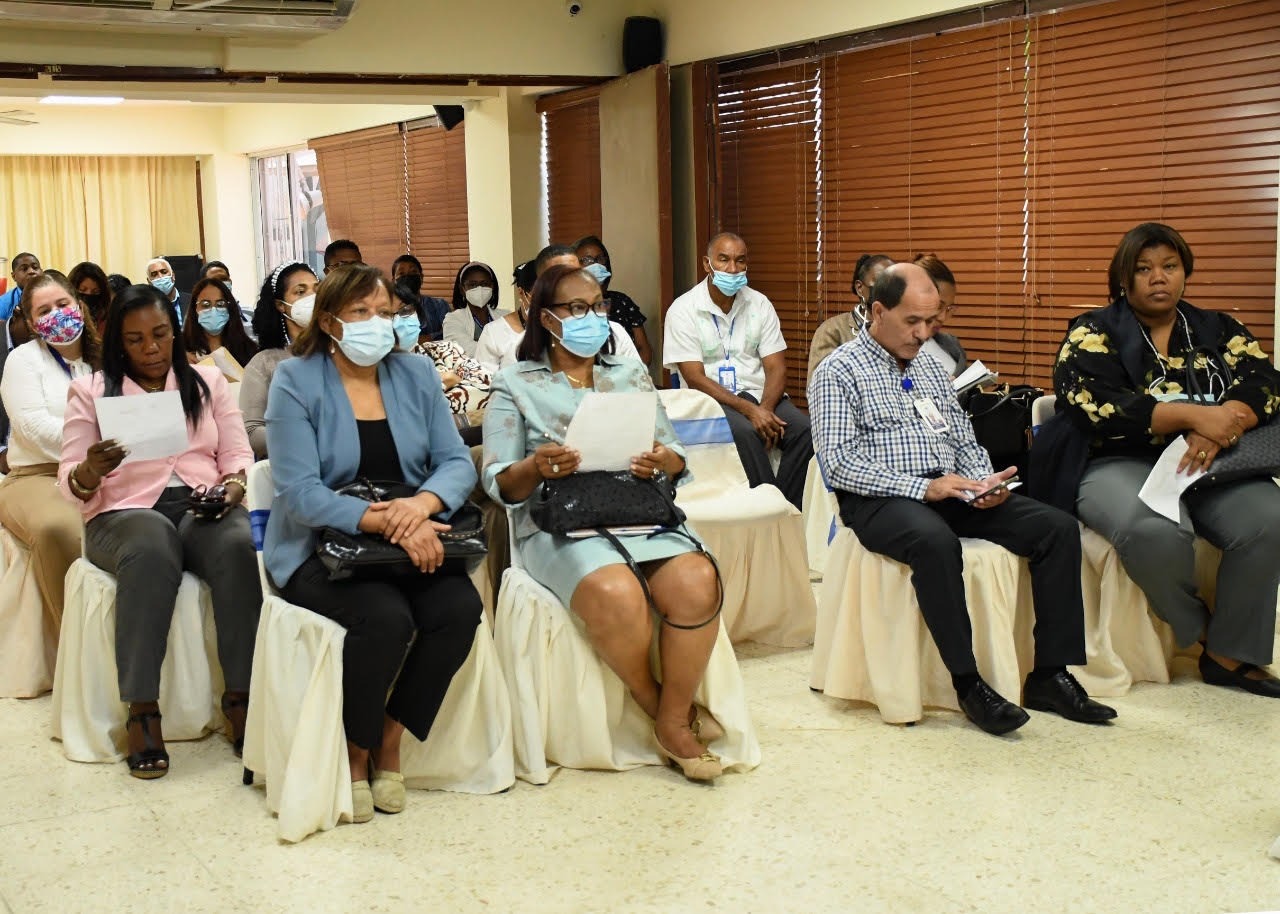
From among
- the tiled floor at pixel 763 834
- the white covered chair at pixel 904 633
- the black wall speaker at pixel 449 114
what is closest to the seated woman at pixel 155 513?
the tiled floor at pixel 763 834

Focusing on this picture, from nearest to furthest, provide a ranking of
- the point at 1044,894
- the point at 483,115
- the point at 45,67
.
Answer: the point at 1044,894 < the point at 45,67 < the point at 483,115

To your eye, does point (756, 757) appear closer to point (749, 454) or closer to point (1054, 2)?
point (749, 454)

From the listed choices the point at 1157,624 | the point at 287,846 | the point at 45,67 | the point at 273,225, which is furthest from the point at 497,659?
the point at 273,225

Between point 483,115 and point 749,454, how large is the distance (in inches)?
173

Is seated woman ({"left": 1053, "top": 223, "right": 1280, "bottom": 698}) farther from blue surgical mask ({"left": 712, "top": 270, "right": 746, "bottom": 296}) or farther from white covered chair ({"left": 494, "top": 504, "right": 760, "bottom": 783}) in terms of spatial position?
blue surgical mask ({"left": 712, "top": 270, "right": 746, "bottom": 296})

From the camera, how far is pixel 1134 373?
4156 mm

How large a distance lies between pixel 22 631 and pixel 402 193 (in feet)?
23.4

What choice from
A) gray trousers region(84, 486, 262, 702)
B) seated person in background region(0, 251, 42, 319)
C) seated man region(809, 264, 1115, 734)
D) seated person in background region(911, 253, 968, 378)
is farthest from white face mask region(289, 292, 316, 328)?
seated person in background region(0, 251, 42, 319)

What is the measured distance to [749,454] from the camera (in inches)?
216

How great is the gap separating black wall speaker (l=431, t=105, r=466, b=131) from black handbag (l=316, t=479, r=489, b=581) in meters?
6.52

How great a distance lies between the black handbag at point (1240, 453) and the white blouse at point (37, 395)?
3377 mm

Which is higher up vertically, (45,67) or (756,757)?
(45,67)

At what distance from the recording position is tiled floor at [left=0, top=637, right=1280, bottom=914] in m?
2.80

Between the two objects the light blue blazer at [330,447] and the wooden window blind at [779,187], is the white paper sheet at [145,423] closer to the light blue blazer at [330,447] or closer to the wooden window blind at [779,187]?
the light blue blazer at [330,447]
